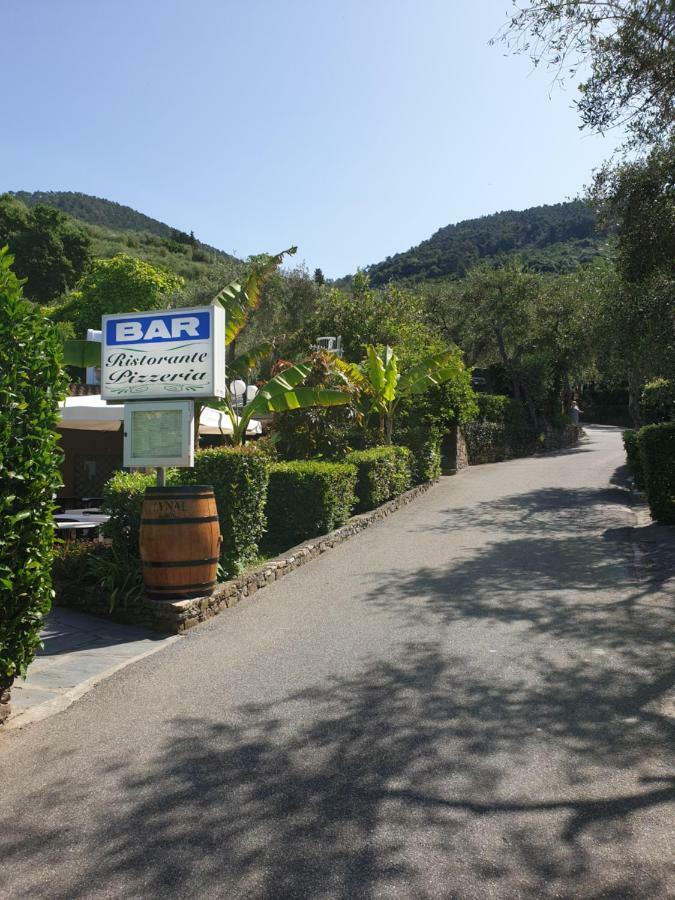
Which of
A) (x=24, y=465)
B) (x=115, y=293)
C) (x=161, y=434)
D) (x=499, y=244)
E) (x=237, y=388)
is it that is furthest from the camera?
(x=499, y=244)

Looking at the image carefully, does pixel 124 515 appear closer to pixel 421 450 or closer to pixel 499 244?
pixel 421 450

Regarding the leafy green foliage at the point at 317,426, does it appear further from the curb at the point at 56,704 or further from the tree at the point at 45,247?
the tree at the point at 45,247

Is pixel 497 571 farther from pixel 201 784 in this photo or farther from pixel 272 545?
pixel 201 784

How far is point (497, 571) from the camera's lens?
962 cm

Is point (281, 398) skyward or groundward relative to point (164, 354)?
groundward

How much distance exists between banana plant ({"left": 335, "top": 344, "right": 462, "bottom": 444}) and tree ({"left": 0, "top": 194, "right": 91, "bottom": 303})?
55.9 meters

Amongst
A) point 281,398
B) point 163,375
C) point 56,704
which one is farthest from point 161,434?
point 281,398

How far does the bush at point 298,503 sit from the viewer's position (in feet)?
39.3

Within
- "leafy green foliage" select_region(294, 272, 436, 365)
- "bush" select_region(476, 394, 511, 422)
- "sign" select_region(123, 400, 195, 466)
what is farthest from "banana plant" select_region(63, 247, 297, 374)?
"bush" select_region(476, 394, 511, 422)

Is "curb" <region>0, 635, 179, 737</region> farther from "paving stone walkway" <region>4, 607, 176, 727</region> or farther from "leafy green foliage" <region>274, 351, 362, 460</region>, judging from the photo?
"leafy green foliage" <region>274, 351, 362, 460</region>

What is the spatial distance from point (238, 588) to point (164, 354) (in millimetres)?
2848

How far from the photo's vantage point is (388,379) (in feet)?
60.5

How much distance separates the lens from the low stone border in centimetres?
743

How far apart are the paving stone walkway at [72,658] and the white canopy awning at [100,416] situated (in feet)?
14.9
